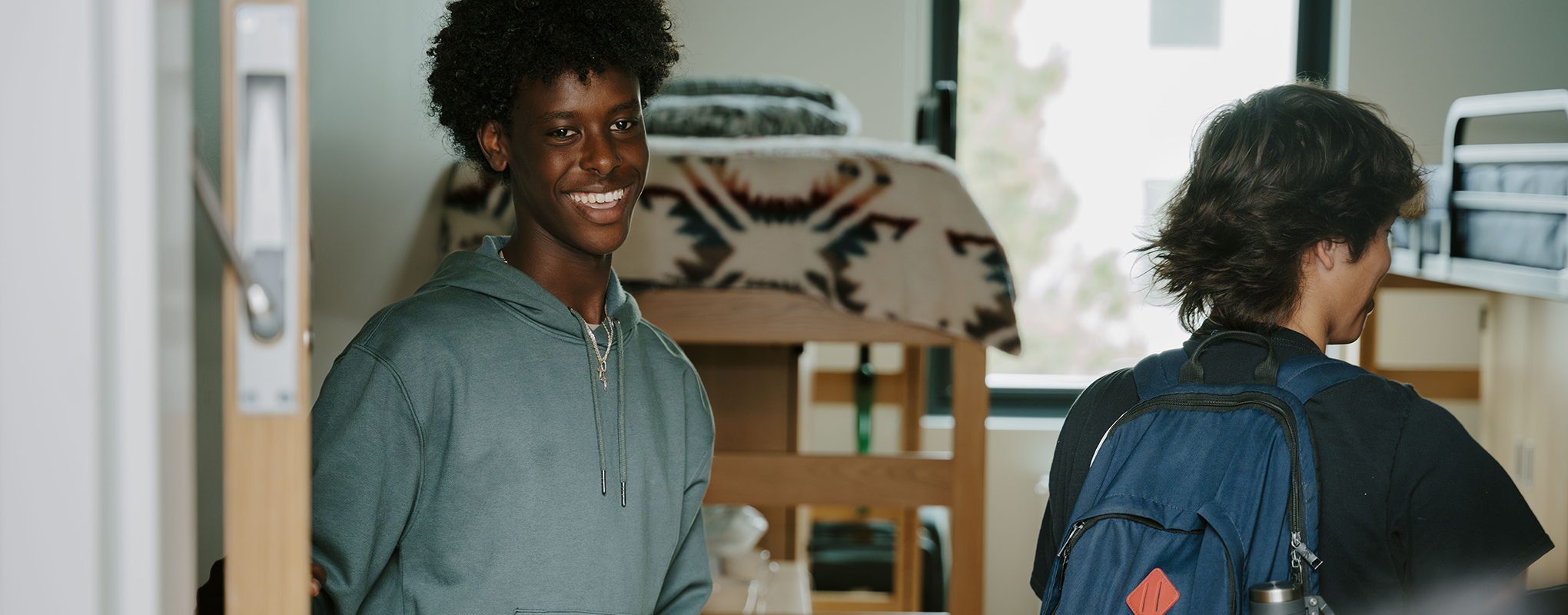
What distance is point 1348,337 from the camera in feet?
2.75

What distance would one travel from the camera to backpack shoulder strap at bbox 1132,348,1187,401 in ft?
2.68

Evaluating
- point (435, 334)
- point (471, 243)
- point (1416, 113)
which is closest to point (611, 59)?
point (435, 334)

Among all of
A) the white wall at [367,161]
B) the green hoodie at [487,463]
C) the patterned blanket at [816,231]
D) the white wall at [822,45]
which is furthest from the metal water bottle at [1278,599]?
the white wall at [822,45]

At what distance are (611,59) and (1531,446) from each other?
2.29m

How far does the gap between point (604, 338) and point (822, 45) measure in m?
2.12

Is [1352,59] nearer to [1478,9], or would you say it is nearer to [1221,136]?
[1478,9]

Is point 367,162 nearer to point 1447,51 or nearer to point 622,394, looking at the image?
point 622,394

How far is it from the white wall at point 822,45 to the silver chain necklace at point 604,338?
80.1 inches

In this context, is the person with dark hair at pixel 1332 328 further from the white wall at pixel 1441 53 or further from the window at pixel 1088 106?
the white wall at pixel 1441 53

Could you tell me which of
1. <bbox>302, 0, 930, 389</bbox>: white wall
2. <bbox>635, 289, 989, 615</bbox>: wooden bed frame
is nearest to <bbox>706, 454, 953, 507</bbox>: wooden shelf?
<bbox>635, 289, 989, 615</bbox>: wooden bed frame

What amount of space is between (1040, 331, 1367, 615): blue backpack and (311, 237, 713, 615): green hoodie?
350mm

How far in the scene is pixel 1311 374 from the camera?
2.51 ft

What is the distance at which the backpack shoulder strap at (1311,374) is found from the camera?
2.48ft

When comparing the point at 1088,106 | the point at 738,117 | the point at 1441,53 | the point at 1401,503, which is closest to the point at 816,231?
the point at 738,117
